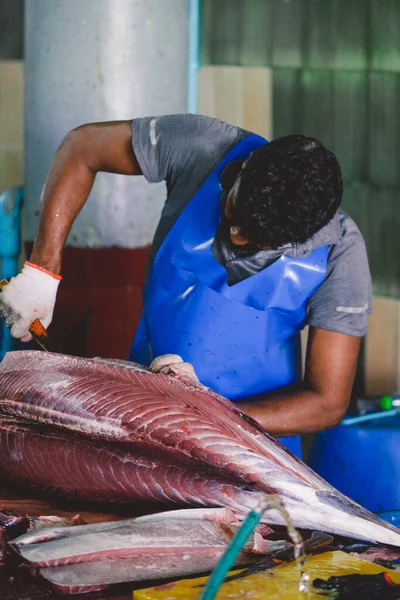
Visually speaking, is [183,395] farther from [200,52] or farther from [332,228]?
[200,52]

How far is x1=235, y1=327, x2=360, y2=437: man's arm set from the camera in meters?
2.53

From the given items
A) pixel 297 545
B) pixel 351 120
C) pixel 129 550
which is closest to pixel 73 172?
pixel 129 550

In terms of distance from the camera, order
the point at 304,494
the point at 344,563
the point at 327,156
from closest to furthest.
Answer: the point at 344,563 < the point at 304,494 < the point at 327,156

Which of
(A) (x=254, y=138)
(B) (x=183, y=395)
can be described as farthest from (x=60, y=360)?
(A) (x=254, y=138)

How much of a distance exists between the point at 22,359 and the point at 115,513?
433mm

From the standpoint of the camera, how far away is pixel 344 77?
5453mm

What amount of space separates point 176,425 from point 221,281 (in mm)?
810

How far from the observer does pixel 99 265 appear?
3.93m

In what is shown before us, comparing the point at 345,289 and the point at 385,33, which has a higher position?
the point at 385,33

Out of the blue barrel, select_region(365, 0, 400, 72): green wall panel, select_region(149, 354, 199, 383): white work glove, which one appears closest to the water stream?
select_region(149, 354, 199, 383): white work glove

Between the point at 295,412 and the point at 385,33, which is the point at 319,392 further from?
the point at 385,33

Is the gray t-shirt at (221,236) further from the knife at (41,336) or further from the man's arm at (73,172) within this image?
the knife at (41,336)

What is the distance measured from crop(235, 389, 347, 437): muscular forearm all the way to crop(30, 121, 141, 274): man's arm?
0.81 metres

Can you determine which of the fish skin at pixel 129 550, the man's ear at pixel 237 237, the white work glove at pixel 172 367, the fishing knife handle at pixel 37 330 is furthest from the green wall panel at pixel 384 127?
the fish skin at pixel 129 550
